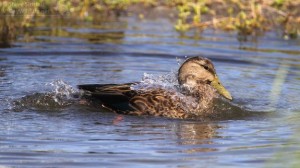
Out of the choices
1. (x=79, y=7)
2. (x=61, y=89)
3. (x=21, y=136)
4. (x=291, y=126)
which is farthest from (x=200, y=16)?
(x=21, y=136)

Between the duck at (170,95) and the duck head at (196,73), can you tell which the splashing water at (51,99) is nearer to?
the duck at (170,95)

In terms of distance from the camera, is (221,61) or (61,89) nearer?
(61,89)

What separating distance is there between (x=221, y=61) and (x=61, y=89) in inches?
136

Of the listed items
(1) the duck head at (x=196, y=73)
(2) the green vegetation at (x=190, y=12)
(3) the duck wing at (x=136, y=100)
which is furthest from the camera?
(2) the green vegetation at (x=190, y=12)

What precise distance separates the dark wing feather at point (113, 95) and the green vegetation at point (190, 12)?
4351mm

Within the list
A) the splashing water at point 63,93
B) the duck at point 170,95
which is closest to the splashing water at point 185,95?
the duck at point 170,95

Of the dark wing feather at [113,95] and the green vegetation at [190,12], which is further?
the green vegetation at [190,12]

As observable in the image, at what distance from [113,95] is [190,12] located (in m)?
6.84

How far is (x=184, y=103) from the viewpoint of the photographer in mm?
9547

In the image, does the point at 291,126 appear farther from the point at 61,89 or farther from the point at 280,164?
the point at 61,89

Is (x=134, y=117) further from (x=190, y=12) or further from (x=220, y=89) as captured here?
(x=190, y=12)

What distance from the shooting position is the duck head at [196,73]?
32.8 ft

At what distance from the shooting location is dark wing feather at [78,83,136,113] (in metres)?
9.42

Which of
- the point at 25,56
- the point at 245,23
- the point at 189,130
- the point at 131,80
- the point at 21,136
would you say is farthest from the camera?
the point at 245,23
